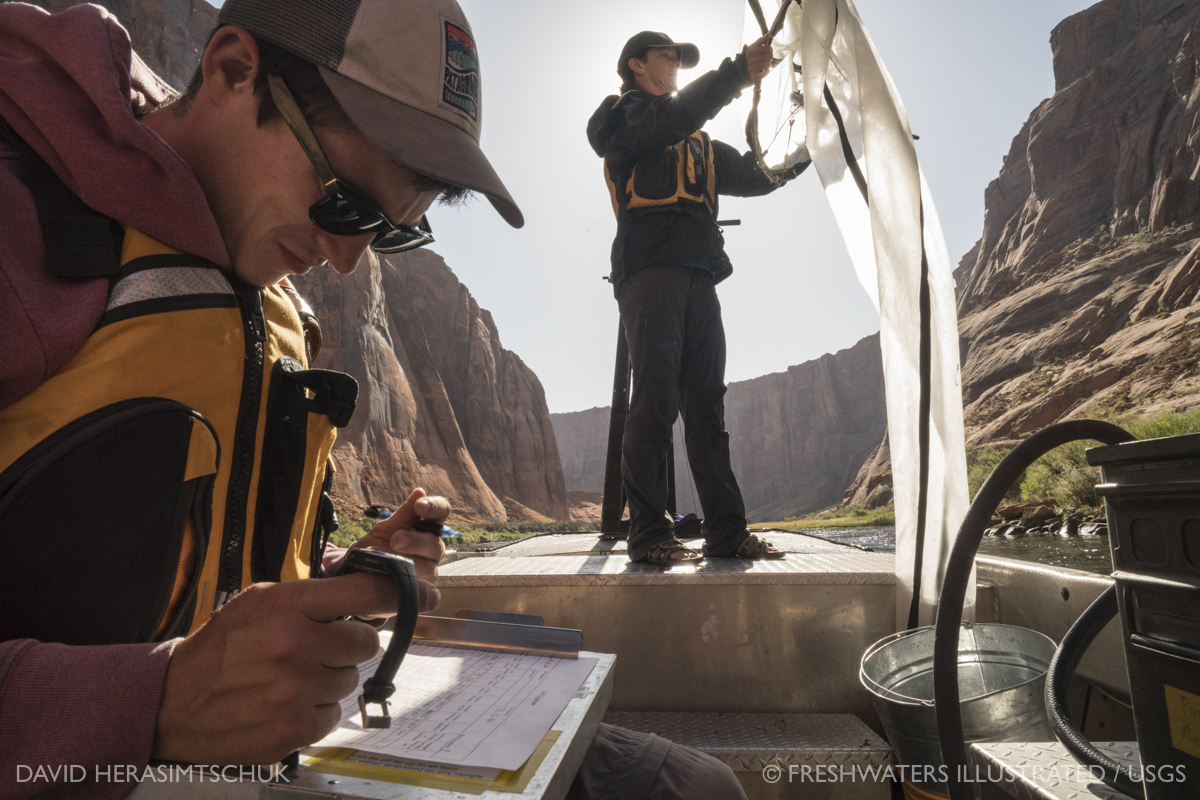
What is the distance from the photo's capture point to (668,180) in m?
2.69

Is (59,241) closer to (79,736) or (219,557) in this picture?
(219,557)

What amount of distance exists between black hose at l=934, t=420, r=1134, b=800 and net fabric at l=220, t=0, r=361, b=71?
3.83ft

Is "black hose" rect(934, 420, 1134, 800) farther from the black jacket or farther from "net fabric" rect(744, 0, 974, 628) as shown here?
the black jacket

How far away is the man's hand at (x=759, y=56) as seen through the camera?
2.28m

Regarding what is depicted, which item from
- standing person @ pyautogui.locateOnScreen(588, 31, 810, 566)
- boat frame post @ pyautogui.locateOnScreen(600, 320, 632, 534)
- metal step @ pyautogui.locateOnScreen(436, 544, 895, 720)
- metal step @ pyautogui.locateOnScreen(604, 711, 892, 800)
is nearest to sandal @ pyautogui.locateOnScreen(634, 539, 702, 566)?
standing person @ pyautogui.locateOnScreen(588, 31, 810, 566)

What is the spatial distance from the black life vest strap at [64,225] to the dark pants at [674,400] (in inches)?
72.0

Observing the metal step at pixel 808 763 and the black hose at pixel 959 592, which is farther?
the metal step at pixel 808 763

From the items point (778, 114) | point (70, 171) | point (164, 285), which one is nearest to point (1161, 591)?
point (164, 285)

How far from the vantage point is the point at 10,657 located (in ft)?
1.62

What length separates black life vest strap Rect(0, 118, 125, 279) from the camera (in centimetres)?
71

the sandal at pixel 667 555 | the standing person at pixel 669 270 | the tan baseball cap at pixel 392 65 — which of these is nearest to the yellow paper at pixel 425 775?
the tan baseball cap at pixel 392 65

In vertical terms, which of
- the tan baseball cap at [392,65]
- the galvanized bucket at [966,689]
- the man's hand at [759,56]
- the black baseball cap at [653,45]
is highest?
the black baseball cap at [653,45]

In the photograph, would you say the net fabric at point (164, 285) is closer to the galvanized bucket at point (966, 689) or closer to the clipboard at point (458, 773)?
the clipboard at point (458, 773)

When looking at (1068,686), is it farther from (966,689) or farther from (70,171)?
(70,171)
